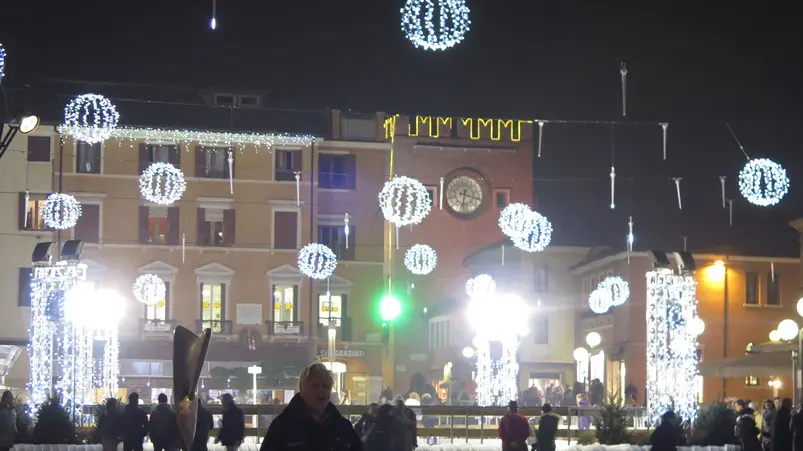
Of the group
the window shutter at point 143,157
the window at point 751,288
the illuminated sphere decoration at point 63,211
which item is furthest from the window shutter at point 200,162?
the window at point 751,288

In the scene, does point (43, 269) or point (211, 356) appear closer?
point (43, 269)

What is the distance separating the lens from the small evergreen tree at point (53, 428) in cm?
2153

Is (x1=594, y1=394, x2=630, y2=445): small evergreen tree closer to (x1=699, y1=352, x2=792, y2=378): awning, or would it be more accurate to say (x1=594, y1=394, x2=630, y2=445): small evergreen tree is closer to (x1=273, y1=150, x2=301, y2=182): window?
(x1=699, y1=352, x2=792, y2=378): awning

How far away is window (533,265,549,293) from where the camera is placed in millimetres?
57656

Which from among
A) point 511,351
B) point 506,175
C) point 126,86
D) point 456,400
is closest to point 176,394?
point 511,351

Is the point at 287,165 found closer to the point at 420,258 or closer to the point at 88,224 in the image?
the point at 420,258

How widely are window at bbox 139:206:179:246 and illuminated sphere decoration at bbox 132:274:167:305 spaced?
5.69 feet

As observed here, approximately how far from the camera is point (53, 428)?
70.7ft

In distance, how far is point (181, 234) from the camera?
4856cm

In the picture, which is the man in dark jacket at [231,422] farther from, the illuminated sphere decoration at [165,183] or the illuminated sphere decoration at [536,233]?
the illuminated sphere decoration at [536,233]

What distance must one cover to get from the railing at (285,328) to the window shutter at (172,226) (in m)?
4.58

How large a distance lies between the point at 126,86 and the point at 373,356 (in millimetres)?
14081

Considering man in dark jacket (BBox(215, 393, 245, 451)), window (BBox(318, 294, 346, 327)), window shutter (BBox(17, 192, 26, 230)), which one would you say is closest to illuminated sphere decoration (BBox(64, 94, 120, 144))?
window shutter (BBox(17, 192, 26, 230))

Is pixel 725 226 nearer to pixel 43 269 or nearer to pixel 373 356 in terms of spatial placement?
pixel 373 356
